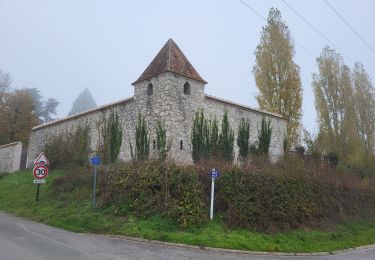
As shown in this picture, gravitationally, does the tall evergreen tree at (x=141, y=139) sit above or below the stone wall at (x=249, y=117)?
below

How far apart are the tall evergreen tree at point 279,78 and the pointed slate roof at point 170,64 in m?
12.8

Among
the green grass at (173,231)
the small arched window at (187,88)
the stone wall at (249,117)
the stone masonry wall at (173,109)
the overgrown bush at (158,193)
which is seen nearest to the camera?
the green grass at (173,231)

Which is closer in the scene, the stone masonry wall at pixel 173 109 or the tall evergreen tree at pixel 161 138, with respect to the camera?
the tall evergreen tree at pixel 161 138

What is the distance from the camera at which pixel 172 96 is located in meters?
19.3

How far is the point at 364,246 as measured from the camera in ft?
47.5

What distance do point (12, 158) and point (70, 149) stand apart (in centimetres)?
1037

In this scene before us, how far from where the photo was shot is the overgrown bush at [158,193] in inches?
500

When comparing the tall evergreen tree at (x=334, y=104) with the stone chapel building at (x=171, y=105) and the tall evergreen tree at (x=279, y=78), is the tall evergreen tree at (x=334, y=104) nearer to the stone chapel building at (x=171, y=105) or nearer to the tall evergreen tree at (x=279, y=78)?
the tall evergreen tree at (x=279, y=78)

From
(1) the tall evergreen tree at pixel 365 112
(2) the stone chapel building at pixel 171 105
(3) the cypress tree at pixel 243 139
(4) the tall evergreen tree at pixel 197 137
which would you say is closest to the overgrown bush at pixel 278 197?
(2) the stone chapel building at pixel 171 105

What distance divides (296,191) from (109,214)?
7.05 m

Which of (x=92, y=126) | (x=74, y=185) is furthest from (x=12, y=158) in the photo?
(x=74, y=185)

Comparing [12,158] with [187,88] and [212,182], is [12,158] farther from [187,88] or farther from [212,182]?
[212,182]

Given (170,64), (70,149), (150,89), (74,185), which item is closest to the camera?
(74,185)

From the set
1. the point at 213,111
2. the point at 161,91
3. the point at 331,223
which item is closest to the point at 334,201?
the point at 331,223
